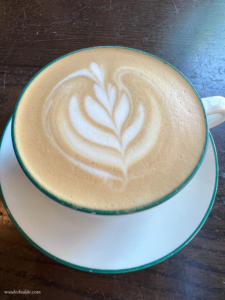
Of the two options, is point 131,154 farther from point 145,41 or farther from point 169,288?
point 145,41

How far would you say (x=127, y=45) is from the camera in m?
0.92

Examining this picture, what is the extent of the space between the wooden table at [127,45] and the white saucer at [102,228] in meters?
0.06

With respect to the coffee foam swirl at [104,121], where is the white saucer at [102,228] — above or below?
below

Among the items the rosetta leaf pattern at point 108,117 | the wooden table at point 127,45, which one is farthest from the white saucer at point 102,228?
the rosetta leaf pattern at point 108,117

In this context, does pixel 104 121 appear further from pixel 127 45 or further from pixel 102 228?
pixel 127 45

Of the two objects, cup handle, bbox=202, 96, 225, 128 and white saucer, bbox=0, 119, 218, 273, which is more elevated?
cup handle, bbox=202, 96, 225, 128

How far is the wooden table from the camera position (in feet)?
1.89

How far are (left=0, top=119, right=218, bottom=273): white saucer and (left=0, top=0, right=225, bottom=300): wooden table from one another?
0.21 ft

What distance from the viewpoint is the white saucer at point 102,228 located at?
0.55m

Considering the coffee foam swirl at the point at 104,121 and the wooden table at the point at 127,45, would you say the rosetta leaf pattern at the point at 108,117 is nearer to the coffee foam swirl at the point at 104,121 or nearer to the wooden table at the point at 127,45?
the coffee foam swirl at the point at 104,121

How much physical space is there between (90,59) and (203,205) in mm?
491

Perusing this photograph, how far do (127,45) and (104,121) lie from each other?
0.49 meters

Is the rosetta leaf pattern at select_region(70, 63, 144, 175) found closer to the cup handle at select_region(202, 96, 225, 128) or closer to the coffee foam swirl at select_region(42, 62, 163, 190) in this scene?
the coffee foam swirl at select_region(42, 62, 163, 190)

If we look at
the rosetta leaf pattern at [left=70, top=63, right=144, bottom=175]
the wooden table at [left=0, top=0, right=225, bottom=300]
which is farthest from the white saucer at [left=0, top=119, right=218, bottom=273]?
the rosetta leaf pattern at [left=70, top=63, right=144, bottom=175]
